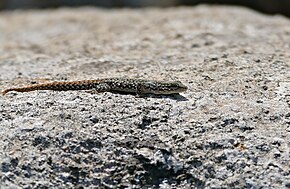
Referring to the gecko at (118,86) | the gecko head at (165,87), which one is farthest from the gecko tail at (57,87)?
the gecko head at (165,87)

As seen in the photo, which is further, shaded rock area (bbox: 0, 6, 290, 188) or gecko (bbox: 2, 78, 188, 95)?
gecko (bbox: 2, 78, 188, 95)

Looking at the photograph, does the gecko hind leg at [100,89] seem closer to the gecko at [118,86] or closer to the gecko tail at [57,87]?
the gecko at [118,86]

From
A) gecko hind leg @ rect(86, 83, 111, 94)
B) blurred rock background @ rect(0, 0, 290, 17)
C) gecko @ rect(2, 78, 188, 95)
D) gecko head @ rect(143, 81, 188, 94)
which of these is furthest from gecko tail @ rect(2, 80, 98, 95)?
blurred rock background @ rect(0, 0, 290, 17)

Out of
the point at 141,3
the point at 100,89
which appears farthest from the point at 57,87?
the point at 141,3

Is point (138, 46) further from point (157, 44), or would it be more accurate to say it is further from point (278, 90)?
point (278, 90)

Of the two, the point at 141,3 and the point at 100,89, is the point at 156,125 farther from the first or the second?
the point at 141,3

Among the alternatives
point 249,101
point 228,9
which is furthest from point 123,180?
point 228,9

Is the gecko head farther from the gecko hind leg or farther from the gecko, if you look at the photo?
the gecko hind leg
